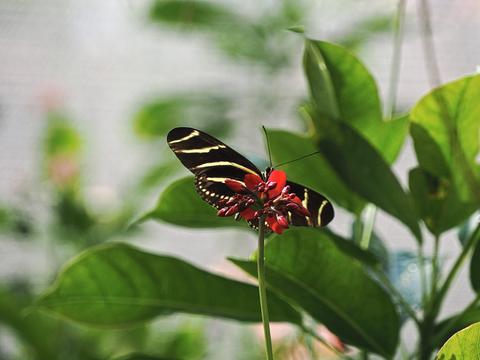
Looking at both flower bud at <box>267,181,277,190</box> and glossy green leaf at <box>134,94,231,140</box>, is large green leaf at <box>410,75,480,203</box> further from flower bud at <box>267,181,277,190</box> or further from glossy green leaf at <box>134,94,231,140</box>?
glossy green leaf at <box>134,94,231,140</box>

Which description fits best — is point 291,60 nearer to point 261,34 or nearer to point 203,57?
point 261,34

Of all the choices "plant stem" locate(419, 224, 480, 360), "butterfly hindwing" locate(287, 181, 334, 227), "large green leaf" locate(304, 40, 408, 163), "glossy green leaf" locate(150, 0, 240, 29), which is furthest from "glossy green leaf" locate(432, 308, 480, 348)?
"glossy green leaf" locate(150, 0, 240, 29)

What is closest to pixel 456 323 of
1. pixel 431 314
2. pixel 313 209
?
pixel 431 314

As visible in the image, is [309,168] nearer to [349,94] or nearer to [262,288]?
[349,94]

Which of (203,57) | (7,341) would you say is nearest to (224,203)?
(203,57)

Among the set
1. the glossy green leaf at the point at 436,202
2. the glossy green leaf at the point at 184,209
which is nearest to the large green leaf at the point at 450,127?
the glossy green leaf at the point at 436,202

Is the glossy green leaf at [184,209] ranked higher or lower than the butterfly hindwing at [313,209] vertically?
lower

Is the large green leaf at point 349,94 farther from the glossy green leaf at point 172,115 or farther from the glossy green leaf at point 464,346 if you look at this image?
the glossy green leaf at point 172,115

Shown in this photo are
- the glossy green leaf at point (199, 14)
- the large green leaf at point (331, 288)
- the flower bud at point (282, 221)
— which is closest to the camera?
the flower bud at point (282, 221)
